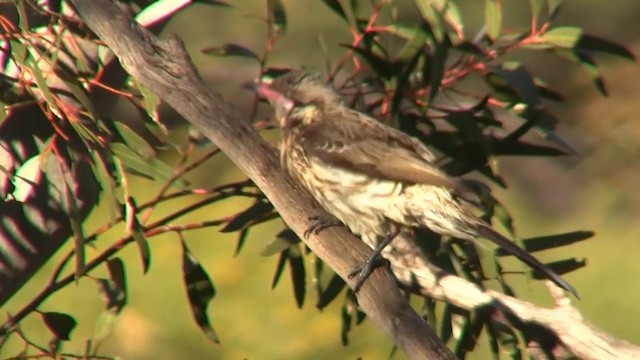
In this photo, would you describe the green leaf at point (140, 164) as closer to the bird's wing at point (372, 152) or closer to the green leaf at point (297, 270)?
the bird's wing at point (372, 152)

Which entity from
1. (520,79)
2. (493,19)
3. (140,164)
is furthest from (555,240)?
(140,164)

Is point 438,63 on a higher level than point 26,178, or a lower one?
higher

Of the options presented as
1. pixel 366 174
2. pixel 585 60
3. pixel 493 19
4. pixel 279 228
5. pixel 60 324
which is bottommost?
pixel 279 228

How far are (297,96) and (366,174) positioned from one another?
293 mm

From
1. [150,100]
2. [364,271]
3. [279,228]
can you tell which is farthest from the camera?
[279,228]

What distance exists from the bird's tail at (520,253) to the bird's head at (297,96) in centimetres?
50

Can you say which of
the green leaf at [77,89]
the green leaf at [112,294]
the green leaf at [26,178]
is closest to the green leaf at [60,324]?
the green leaf at [112,294]

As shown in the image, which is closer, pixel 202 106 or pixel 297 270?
pixel 202 106

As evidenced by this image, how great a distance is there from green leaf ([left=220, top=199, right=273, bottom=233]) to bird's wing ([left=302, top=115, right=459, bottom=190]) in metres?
0.15

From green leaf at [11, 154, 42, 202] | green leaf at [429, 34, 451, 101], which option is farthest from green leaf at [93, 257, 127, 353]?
green leaf at [429, 34, 451, 101]

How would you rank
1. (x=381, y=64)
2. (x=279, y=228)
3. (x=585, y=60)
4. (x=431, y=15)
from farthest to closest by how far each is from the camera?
(x=279, y=228), (x=585, y=60), (x=381, y=64), (x=431, y=15)

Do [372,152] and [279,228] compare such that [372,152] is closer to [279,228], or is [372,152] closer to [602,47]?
[602,47]

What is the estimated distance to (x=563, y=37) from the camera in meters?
2.60

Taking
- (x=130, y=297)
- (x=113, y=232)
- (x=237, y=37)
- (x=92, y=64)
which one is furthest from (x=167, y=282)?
(x=92, y=64)
